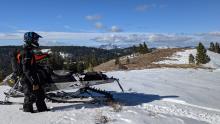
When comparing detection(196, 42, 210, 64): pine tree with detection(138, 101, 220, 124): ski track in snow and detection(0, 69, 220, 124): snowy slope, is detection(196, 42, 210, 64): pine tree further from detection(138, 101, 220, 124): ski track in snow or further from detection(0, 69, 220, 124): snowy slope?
detection(138, 101, 220, 124): ski track in snow

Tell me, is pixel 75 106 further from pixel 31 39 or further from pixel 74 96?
pixel 31 39

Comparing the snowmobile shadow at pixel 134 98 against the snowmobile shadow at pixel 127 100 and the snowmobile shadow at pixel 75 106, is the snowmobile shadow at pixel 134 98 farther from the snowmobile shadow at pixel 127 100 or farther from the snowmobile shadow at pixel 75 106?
the snowmobile shadow at pixel 75 106

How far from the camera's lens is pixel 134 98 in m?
12.8

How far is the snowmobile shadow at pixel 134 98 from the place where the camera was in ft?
38.9

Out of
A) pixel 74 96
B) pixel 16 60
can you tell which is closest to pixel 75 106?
pixel 74 96

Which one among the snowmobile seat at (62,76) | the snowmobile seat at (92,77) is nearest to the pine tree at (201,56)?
the snowmobile seat at (92,77)

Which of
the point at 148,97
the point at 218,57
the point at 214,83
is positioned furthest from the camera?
the point at 218,57

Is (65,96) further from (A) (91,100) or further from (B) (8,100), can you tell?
(B) (8,100)

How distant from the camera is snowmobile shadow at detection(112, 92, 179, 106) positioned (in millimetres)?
11859

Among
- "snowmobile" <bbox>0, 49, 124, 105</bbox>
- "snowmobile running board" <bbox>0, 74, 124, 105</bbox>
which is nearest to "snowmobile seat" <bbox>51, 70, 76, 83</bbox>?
"snowmobile" <bbox>0, 49, 124, 105</bbox>

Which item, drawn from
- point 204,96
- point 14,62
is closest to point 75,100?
point 14,62

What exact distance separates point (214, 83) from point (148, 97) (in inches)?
363

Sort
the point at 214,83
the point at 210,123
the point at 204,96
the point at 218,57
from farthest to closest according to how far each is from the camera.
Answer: the point at 218,57 < the point at 214,83 < the point at 204,96 < the point at 210,123

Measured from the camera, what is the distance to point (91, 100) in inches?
464
